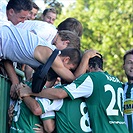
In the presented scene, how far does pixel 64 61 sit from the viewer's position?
541 cm

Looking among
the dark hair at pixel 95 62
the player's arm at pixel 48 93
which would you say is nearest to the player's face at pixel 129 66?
the dark hair at pixel 95 62

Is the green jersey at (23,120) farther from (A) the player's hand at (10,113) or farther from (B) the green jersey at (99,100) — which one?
(B) the green jersey at (99,100)

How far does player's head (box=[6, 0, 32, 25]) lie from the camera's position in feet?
19.5

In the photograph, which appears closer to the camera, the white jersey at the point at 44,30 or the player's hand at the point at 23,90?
the player's hand at the point at 23,90

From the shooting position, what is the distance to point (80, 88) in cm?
514

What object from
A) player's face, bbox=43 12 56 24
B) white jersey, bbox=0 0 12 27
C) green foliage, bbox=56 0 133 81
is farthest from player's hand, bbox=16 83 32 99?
green foliage, bbox=56 0 133 81

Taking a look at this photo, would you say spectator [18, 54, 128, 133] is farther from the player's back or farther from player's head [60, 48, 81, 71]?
player's head [60, 48, 81, 71]

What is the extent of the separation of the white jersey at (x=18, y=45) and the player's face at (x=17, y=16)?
72cm

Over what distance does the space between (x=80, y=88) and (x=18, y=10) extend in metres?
1.45

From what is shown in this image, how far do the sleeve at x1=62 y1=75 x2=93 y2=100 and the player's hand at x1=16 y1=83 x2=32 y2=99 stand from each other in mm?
379

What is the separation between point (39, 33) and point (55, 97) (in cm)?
152

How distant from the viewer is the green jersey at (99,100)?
5.14 metres

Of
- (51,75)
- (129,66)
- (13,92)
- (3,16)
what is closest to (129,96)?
(129,66)

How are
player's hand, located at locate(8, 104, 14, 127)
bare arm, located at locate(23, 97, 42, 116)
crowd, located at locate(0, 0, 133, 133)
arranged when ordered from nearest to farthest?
bare arm, located at locate(23, 97, 42, 116), crowd, located at locate(0, 0, 133, 133), player's hand, located at locate(8, 104, 14, 127)
